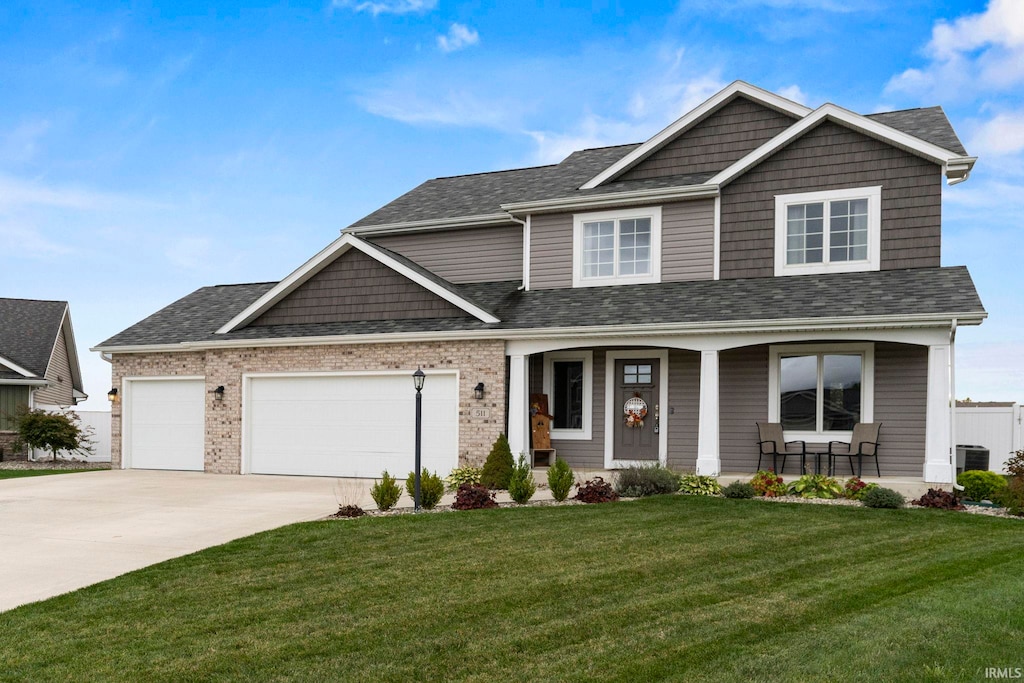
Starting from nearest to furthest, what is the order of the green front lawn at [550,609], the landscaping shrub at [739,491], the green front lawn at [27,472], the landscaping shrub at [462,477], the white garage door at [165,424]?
1. the green front lawn at [550,609]
2. the landscaping shrub at [739,491]
3. the landscaping shrub at [462,477]
4. the white garage door at [165,424]
5. the green front lawn at [27,472]

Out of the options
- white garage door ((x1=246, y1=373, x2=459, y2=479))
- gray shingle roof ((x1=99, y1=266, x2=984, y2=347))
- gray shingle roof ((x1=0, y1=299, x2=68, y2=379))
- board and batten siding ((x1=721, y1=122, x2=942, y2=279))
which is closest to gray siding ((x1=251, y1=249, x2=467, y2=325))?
gray shingle roof ((x1=99, y1=266, x2=984, y2=347))

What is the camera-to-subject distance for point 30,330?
31.0m

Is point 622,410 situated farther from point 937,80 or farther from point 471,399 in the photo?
point 937,80

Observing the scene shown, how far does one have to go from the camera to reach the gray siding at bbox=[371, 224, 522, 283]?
18.9m

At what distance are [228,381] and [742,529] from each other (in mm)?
12318

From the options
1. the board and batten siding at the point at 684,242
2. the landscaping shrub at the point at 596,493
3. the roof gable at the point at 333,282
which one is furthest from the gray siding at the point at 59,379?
the landscaping shrub at the point at 596,493

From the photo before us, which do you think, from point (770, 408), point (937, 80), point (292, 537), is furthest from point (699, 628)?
point (937, 80)

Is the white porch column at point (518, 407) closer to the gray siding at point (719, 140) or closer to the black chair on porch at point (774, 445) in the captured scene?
the black chair on porch at point (774, 445)

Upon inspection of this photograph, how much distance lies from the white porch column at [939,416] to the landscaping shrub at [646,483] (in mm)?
4015

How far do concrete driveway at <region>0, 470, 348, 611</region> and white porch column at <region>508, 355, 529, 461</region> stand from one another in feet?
9.61

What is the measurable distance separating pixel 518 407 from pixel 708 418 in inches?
140

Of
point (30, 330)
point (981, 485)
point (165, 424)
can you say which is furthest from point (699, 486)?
point (30, 330)

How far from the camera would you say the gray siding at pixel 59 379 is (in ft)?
100

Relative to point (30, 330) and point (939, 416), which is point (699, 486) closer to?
point (939, 416)
